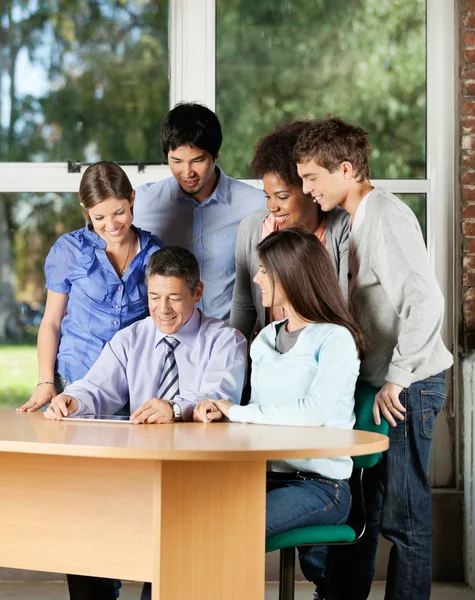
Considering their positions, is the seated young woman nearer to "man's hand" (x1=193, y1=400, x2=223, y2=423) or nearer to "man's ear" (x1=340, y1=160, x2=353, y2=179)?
"man's hand" (x1=193, y1=400, x2=223, y2=423)

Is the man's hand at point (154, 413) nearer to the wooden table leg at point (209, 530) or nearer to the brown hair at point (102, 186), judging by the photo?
the wooden table leg at point (209, 530)

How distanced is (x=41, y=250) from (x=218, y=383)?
1779mm

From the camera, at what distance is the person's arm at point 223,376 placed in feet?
8.18

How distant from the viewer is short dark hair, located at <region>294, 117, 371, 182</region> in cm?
266

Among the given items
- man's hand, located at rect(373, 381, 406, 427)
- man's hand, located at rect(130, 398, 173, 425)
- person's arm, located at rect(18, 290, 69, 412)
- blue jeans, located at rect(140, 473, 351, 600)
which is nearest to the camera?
blue jeans, located at rect(140, 473, 351, 600)

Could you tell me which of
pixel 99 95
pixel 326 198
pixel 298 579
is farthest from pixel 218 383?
pixel 99 95

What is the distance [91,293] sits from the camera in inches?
113

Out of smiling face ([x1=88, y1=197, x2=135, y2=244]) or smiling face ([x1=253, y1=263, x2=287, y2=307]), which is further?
smiling face ([x1=88, y1=197, x2=135, y2=244])

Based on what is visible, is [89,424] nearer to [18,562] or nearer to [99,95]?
[18,562]

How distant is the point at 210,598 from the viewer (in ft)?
6.28

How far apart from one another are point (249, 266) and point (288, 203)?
284mm

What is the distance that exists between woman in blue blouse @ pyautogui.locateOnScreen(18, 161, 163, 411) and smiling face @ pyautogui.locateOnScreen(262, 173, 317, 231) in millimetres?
416

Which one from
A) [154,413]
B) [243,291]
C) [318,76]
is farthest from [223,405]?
[318,76]

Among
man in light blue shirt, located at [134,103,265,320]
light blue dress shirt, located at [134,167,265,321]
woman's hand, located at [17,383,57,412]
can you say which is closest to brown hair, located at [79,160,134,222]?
man in light blue shirt, located at [134,103,265,320]
